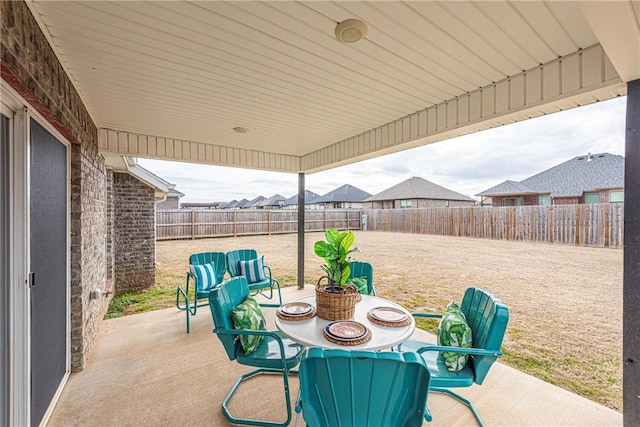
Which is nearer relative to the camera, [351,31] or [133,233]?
[351,31]

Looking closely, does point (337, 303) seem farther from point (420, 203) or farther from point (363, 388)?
point (420, 203)

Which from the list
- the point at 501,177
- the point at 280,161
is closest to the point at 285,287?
the point at 280,161

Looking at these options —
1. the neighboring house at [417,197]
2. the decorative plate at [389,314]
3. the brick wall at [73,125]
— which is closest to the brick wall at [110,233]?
the brick wall at [73,125]

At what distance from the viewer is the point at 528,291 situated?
15.9 feet

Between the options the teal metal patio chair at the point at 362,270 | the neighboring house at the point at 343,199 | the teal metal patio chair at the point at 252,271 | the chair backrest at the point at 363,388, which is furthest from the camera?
the neighboring house at the point at 343,199

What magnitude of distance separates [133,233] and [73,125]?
3749mm

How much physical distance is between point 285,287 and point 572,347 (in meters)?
4.37

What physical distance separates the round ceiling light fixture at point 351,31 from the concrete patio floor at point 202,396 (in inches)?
105

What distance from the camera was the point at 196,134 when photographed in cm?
383

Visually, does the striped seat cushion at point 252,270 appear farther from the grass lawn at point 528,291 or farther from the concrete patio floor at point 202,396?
the grass lawn at point 528,291

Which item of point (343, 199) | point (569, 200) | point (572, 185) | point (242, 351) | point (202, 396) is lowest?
point (202, 396)

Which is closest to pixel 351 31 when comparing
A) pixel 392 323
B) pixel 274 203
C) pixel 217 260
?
pixel 392 323

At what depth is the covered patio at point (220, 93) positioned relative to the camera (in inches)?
57.8

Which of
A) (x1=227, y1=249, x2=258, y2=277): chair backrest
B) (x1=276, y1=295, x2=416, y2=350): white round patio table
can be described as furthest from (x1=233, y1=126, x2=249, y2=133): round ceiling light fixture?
(x1=276, y1=295, x2=416, y2=350): white round patio table
